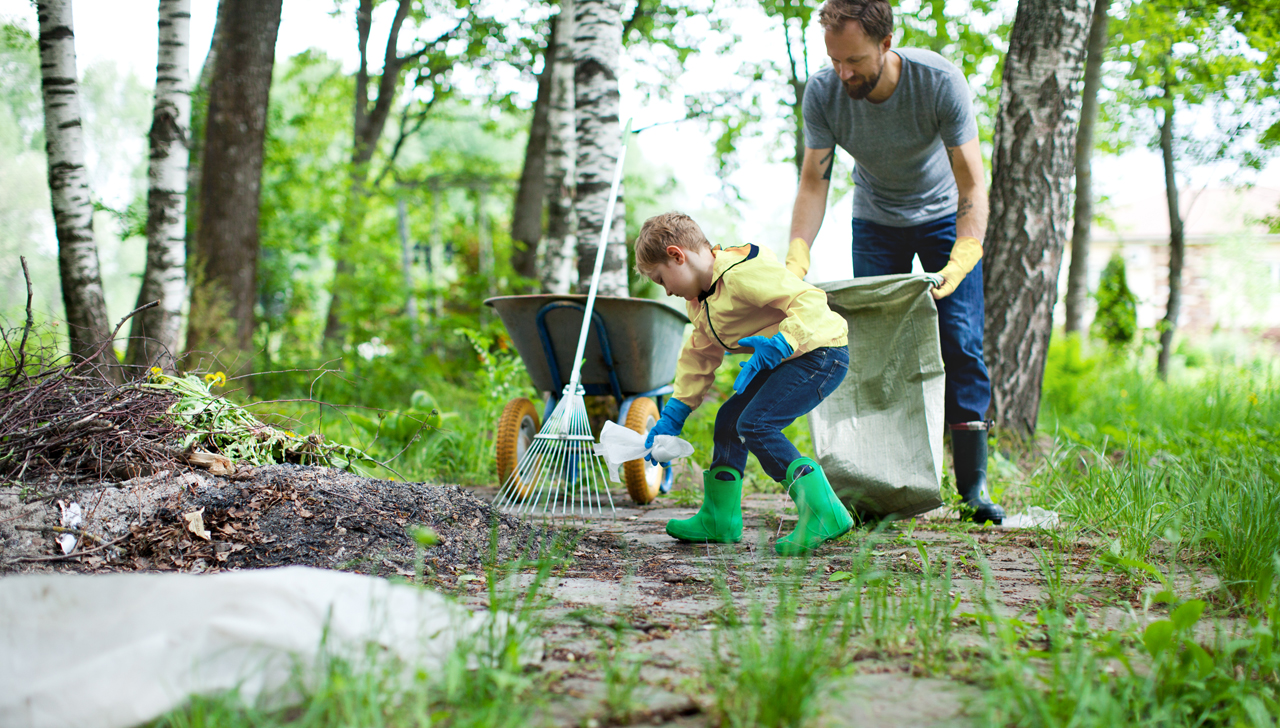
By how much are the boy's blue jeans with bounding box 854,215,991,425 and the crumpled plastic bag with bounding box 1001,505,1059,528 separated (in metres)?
0.35

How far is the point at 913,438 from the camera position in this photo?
7.70 ft

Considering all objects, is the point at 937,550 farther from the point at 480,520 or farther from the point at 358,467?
the point at 358,467

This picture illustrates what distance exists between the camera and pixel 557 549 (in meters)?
1.83

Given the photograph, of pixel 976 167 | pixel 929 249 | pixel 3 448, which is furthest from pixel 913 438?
pixel 3 448

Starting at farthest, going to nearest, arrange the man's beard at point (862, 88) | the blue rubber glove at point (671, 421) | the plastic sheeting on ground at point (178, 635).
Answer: the man's beard at point (862, 88), the blue rubber glove at point (671, 421), the plastic sheeting on ground at point (178, 635)

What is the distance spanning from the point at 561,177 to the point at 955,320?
5.03 m

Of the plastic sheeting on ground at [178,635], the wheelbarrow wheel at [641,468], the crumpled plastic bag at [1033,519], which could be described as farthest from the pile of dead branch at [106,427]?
the crumpled plastic bag at [1033,519]

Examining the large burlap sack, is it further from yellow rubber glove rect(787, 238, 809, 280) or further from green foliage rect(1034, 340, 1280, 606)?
green foliage rect(1034, 340, 1280, 606)

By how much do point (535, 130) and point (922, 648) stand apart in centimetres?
919

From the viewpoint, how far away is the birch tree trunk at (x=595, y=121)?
4.18m

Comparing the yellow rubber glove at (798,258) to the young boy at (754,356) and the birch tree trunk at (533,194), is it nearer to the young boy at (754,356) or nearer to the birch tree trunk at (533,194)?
the young boy at (754,356)

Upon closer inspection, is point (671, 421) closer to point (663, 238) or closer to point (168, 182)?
point (663, 238)

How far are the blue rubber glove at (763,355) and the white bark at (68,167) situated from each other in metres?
3.26

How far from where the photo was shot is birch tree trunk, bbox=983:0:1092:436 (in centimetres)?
349
